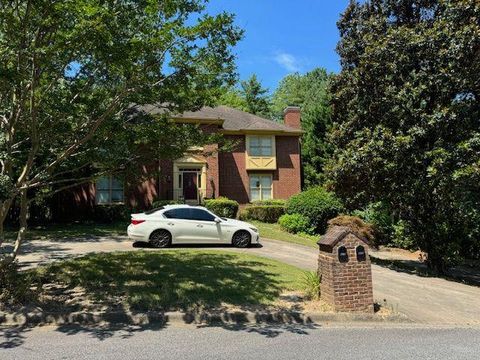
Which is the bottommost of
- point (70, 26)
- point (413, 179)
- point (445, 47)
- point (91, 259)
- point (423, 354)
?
point (423, 354)

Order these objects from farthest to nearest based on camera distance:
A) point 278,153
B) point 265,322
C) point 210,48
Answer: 1. point 278,153
2. point 210,48
3. point 265,322

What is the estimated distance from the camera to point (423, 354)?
6.48 meters

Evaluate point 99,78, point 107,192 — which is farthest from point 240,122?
point 99,78

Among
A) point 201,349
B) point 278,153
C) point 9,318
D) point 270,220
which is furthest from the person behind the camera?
point 278,153

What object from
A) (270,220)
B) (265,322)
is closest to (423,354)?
(265,322)

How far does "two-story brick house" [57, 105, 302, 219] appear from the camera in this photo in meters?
27.6

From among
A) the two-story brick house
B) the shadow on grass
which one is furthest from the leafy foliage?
the shadow on grass

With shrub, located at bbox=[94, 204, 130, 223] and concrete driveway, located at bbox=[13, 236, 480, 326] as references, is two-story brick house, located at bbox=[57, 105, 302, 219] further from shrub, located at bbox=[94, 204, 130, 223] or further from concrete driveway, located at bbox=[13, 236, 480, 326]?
concrete driveway, located at bbox=[13, 236, 480, 326]

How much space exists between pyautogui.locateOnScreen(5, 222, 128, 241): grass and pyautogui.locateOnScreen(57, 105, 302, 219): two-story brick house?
3483 millimetres

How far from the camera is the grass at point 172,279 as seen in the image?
837cm

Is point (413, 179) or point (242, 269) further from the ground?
point (413, 179)

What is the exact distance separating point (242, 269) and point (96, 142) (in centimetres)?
457

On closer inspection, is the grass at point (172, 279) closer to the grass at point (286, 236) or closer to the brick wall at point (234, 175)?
the grass at point (286, 236)

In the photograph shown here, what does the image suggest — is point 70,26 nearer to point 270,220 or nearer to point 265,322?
point 265,322
